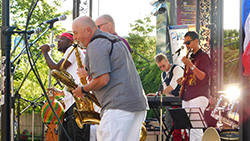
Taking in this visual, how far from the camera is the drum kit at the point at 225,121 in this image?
5591mm

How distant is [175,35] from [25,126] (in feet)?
22.2

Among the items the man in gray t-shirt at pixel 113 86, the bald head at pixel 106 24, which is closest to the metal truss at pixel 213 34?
the bald head at pixel 106 24

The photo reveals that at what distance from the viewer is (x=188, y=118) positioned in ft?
21.1

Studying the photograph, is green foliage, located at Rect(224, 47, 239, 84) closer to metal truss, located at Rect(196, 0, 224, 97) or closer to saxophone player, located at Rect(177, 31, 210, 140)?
metal truss, located at Rect(196, 0, 224, 97)

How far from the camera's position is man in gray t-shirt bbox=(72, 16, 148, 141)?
374cm

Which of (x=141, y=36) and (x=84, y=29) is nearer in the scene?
(x=84, y=29)

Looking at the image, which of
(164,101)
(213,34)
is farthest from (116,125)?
(213,34)

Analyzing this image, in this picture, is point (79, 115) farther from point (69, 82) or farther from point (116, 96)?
point (116, 96)

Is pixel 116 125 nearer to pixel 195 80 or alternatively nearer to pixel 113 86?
pixel 113 86

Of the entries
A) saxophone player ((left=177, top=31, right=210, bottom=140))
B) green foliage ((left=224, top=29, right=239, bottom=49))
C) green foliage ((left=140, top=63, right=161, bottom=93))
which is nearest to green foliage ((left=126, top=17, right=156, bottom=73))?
green foliage ((left=140, top=63, right=161, bottom=93))

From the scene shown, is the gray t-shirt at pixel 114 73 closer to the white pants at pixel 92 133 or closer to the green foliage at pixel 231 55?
the white pants at pixel 92 133

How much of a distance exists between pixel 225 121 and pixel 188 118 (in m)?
0.59

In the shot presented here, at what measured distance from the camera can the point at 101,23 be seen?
4.96 metres

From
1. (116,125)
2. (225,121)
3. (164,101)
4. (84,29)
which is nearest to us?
(116,125)
